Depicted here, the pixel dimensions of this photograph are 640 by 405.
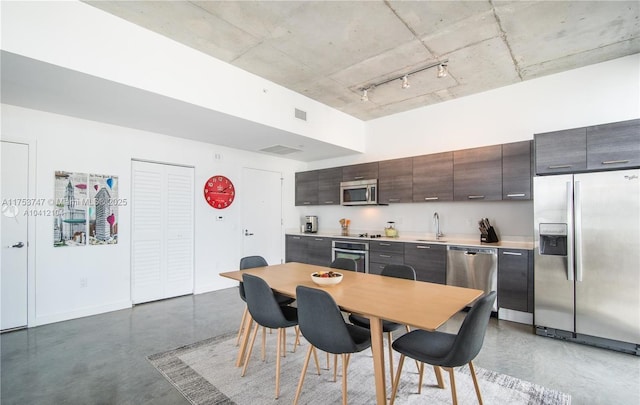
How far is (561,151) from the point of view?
3.22 meters

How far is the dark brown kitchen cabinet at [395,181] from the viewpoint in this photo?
4.78 m

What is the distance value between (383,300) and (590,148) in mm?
2827

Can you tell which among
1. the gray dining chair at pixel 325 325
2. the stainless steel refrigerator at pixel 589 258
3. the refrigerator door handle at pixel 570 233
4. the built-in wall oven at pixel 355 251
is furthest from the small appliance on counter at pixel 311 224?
the gray dining chair at pixel 325 325

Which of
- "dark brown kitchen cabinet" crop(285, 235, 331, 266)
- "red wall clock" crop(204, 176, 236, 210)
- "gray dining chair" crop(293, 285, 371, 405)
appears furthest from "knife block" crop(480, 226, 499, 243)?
"red wall clock" crop(204, 176, 236, 210)

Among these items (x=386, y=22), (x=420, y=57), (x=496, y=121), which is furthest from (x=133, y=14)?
(x=496, y=121)

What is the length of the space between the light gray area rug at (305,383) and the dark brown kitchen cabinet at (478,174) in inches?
91.5

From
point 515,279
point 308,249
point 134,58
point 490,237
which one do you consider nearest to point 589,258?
point 515,279

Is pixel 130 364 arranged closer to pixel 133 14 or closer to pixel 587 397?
pixel 133 14

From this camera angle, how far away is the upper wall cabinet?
9.52 ft

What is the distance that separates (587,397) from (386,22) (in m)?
3.34

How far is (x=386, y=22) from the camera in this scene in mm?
2779

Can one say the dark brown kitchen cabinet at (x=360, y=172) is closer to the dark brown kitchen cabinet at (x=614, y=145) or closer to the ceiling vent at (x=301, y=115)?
the ceiling vent at (x=301, y=115)

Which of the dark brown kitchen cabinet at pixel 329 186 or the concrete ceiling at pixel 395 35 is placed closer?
the concrete ceiling at pixel 395 35

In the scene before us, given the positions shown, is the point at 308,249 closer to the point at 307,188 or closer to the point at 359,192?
the point at 307,188
